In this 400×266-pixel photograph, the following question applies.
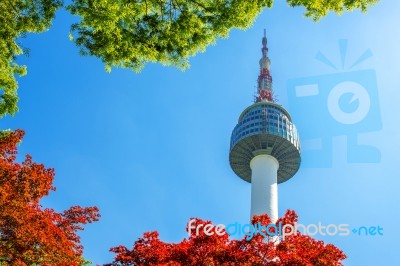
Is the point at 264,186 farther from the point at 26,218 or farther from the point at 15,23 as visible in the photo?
the point at 15,23

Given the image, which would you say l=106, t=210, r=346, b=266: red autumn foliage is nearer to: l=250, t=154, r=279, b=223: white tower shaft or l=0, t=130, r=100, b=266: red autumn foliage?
l=0, t=130, r=100, b=266: red autumn foliage

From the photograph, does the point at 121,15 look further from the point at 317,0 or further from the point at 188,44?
the point at 317,0

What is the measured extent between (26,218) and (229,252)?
792 cm

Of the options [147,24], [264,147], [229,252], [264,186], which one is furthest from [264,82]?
[147,24]

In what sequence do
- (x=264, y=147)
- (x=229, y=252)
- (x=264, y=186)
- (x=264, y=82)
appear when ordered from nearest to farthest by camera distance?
(x=229, y=252), (x=264, y=186), (x=264, y=147), (x=264, y=82)

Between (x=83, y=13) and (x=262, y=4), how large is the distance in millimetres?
4528

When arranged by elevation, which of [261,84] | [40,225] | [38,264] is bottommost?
[38,264]

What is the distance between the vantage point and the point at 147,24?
11.6 m

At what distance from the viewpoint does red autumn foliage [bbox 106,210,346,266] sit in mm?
15008

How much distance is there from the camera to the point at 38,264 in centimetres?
1686

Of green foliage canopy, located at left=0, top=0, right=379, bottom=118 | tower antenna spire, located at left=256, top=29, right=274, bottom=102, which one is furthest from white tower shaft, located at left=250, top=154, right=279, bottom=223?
green foliage canopy, located at left=0, top=0, right=379, bottom=118

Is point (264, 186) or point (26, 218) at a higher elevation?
point (264, 186)

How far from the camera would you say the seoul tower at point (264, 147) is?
230ft

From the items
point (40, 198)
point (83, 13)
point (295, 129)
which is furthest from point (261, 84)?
point (83, 13)
